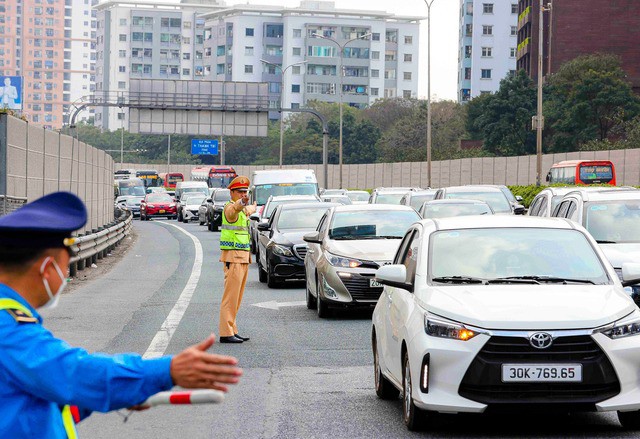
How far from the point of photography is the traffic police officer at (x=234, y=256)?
14.4 m

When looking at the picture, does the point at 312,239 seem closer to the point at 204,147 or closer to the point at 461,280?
the point at 461,280

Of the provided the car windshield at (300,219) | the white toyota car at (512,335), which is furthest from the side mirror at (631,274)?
the car windshield at (300,219)

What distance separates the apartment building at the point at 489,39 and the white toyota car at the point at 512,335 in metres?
154

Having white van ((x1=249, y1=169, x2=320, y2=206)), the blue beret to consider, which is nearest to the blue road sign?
white van ((x1=249, y1=169, x2=320, y2=206))

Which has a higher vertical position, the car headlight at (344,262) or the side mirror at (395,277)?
the side mirror at (395,277)

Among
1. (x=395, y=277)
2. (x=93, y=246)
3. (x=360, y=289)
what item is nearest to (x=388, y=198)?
(x=93, y=246)

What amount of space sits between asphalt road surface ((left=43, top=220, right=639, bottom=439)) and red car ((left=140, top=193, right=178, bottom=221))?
4788 centimetres

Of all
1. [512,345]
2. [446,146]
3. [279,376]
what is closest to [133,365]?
[512,345]

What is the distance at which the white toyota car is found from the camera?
8.40 m

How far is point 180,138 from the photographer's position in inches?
6816

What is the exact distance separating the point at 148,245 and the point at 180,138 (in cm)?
13254

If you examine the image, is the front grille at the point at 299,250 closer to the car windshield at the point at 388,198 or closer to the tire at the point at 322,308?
the tire at the point at 322,308

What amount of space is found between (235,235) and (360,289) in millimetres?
3163

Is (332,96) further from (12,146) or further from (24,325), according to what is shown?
(24,325)
